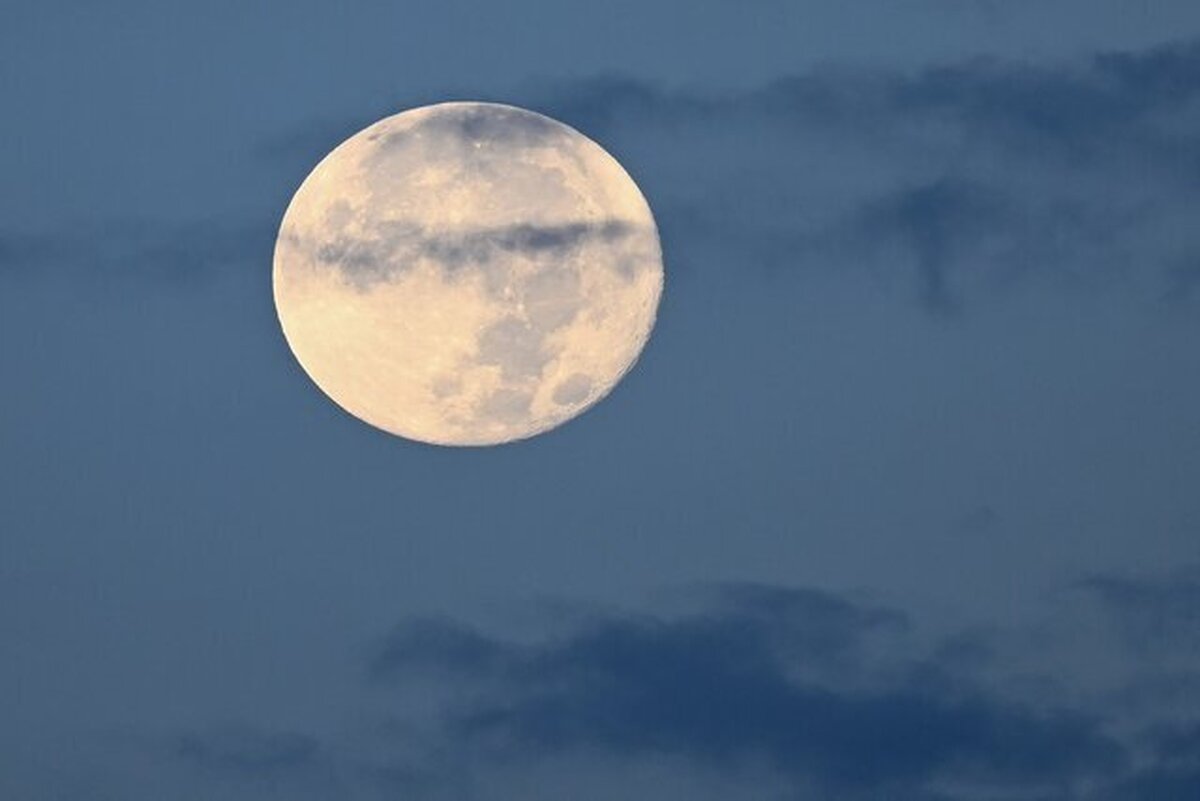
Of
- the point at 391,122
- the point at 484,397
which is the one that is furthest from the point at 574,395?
the point at 391,122

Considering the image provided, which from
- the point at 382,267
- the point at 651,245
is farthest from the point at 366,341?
the point at 651,245

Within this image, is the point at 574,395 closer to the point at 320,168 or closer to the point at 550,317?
the point at 550,317

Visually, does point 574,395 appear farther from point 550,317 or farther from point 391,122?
point 391,122

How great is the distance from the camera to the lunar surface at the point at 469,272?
62094mm

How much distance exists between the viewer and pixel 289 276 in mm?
64688

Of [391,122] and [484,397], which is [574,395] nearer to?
[484,397]

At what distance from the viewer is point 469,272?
204 ft

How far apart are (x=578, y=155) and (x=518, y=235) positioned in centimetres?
219

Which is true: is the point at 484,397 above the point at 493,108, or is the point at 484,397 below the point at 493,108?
below

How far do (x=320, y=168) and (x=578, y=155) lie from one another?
464 cm

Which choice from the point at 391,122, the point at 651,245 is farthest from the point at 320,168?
the point at 651,245

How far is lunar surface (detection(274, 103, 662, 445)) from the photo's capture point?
62094 mm

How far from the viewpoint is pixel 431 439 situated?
6412 cm

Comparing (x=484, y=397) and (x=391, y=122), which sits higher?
(x=391, y=122)
